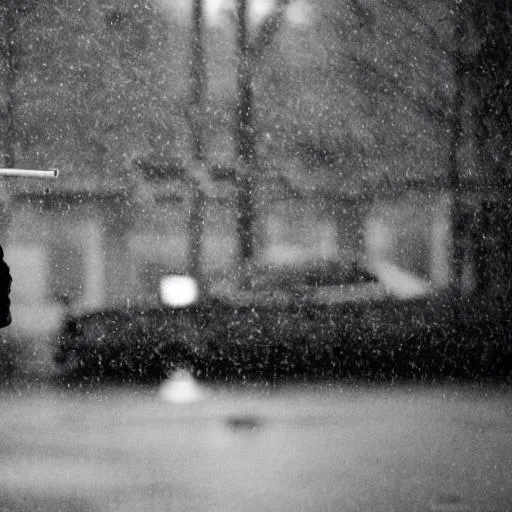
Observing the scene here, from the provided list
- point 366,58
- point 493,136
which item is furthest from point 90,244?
point 493,136

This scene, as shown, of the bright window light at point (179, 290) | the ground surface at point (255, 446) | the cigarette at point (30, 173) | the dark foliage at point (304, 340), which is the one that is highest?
the cigarette at point (30, 173)

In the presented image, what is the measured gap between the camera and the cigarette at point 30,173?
1.86 metres

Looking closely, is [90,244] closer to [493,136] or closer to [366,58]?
[366,58]

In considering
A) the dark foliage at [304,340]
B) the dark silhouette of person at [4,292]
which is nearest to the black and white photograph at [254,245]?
the dark foliage at [304,340]

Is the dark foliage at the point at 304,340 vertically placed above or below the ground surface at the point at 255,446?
above

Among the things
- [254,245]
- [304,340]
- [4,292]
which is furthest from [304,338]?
[4,292]

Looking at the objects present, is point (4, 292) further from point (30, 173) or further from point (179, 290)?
point (179, 290)

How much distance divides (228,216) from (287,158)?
0.20m

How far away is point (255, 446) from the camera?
1921 millimetres

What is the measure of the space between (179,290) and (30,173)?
1.51 ft

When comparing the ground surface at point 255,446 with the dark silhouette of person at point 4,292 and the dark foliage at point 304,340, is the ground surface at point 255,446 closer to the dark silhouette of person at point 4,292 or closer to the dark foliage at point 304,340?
the dark foliage at point 304,340

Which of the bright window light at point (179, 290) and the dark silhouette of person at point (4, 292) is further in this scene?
the bright window light at point (179, 290)

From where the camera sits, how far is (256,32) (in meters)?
1.88

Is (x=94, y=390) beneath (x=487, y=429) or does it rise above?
above
